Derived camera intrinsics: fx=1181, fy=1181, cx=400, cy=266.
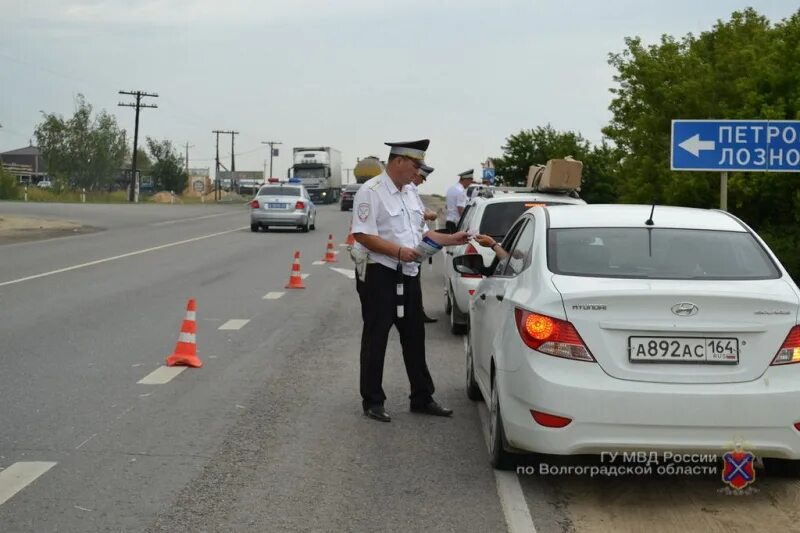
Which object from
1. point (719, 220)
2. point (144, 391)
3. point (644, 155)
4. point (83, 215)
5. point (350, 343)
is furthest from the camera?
point (83, 215)

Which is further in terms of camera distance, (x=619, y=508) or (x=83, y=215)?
(x=83, y=215)

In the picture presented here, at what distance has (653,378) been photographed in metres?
5.71

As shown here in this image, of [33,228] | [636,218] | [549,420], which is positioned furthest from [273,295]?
[33,228]

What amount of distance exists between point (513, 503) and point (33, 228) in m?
32.0

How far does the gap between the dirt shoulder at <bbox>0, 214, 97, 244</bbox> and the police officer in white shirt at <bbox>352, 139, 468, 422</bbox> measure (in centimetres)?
2315

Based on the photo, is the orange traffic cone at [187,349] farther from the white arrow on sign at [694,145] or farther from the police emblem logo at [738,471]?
the white arrow on sign at [694,145]

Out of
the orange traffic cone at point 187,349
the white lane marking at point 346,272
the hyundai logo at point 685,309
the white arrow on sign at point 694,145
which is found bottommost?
the white lane marking at point 346,272

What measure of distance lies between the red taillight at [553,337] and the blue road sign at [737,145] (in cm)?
897

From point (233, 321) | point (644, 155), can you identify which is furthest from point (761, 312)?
point (644, 155)

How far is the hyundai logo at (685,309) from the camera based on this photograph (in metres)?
5.74

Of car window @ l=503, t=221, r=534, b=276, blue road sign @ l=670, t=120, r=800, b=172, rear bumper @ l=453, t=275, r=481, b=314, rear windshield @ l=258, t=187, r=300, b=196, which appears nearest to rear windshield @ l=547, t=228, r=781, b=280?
car window @ l=503, t=221, r=534, b=276

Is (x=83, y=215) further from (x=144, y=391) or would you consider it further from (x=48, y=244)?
(x=144, y=391)

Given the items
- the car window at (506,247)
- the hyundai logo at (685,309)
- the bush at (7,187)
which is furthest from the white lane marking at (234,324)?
the bush at (7,187)

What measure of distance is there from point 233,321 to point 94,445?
6.50 meters
